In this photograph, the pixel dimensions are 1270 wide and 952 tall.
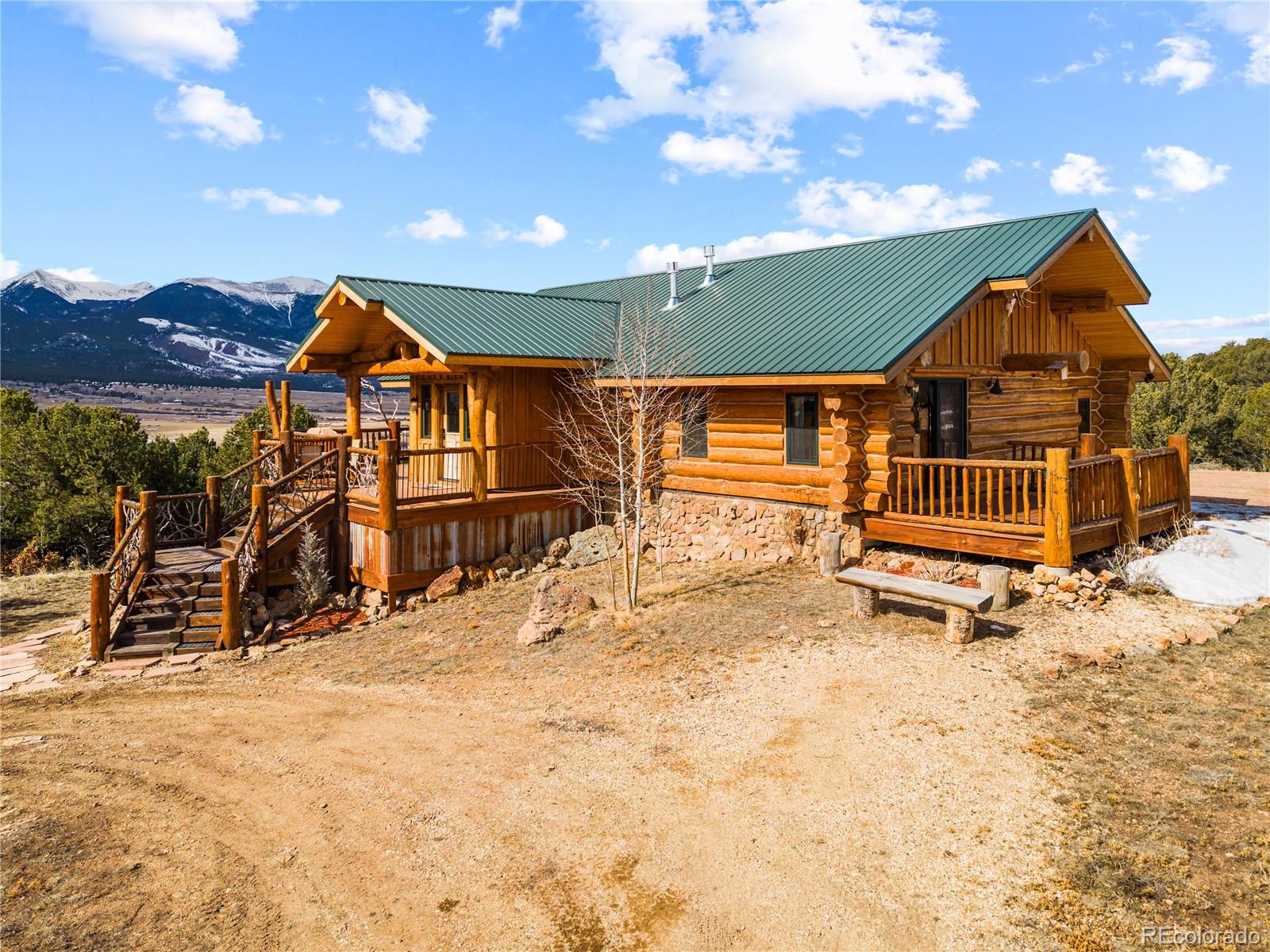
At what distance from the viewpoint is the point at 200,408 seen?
350ft

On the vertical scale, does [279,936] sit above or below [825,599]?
below

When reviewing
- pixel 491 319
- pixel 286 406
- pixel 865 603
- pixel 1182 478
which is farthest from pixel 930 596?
pixel 286 406

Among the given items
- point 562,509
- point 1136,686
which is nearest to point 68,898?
point 1136,686

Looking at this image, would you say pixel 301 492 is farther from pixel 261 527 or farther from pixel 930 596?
pixel 930 596

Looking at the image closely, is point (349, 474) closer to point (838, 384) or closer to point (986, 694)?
point (838, 384)

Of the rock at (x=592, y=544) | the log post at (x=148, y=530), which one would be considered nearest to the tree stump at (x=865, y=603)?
the rock at (x=592, y=544)

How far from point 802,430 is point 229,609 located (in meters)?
10.5

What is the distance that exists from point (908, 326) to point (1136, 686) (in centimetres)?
643

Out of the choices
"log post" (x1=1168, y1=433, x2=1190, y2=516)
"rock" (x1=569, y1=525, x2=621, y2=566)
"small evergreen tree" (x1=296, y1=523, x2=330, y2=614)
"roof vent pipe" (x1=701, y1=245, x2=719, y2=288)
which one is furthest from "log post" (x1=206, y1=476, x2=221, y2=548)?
"log post" (x1=1168, y1=433, x2=1190, y2=516)

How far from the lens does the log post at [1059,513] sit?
35.8 feet

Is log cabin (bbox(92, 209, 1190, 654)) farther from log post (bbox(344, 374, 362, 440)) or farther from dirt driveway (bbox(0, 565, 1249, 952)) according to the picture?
dirt driveway (bbox(0, 565, 1249, 952))

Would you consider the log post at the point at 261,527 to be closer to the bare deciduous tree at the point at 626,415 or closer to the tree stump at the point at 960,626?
the bare deciduous tree at the point at 626,415

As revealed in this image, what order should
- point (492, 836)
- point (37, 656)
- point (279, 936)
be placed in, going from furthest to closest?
point (37, 656) < point (492, 836) < point (279, 936)

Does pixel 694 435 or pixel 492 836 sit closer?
pixel 492 836
